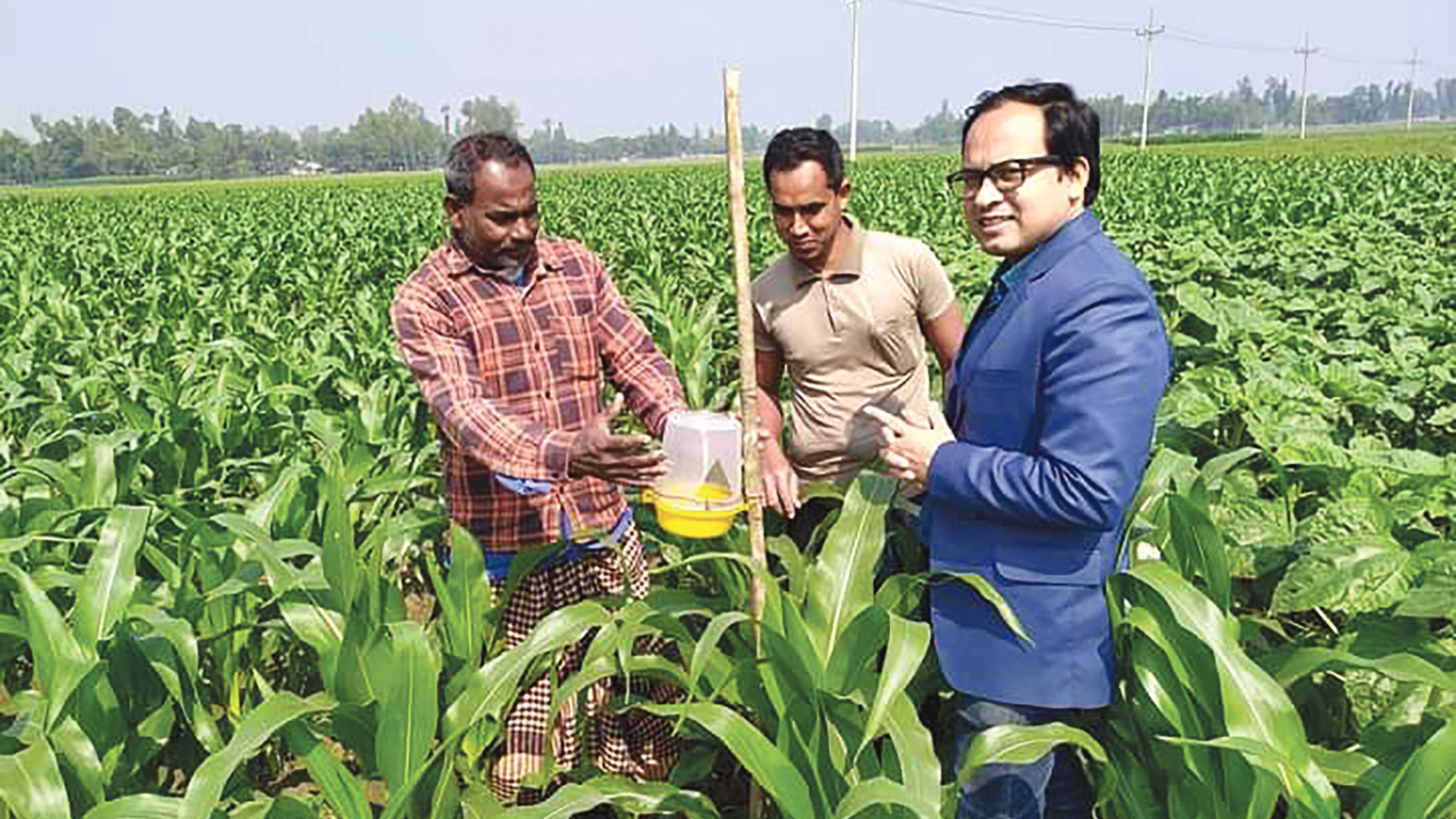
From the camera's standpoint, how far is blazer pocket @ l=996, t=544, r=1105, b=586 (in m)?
1.89

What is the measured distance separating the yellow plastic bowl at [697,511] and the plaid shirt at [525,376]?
0.25 meters

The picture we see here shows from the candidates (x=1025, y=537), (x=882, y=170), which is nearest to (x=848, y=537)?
(x=1025, y=537)

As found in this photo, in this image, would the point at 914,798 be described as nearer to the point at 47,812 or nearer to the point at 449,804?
the point at 449,804

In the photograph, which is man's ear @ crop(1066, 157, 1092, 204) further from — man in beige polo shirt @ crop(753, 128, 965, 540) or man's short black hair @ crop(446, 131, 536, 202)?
man's short black hair @ crop(446, 131, 536, 202)

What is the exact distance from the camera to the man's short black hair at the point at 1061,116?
5.89 feet

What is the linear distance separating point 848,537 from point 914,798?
0.64m

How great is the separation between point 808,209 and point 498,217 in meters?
0.74

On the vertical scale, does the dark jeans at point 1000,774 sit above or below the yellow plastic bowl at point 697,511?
below

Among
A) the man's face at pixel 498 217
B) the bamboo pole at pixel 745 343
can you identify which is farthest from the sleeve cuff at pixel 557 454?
the man's face at pixel 498 217

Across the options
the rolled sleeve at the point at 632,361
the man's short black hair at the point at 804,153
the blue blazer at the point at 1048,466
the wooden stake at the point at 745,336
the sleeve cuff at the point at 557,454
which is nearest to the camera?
the blue blazer at the point at 1048,466

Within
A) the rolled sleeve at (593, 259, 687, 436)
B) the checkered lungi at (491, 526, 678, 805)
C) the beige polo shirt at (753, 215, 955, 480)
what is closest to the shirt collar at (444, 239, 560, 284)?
the rolled sleeve at (593, 259, 687, 436)

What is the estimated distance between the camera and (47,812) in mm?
1912

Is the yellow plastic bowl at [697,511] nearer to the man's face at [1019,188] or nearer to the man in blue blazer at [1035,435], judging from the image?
the man in blue blazer at [1035,435]

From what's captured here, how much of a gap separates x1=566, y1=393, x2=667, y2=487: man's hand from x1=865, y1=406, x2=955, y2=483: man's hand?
1.37 ft
